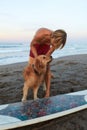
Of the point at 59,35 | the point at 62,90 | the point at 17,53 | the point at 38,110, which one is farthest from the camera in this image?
the point at 17,53

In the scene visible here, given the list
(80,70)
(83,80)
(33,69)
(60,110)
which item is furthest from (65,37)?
(80,70)

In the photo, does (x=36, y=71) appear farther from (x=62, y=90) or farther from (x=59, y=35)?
(x=62, y=90)

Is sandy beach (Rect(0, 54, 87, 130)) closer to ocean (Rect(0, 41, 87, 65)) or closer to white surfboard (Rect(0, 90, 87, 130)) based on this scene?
white surfboard (Rect(0, 90, 87, 130))

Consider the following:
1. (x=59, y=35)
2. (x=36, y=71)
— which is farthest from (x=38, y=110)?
(x=59, y=35)

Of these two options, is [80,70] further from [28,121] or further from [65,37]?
[28,121]

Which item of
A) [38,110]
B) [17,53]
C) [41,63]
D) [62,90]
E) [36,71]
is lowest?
[17,53]

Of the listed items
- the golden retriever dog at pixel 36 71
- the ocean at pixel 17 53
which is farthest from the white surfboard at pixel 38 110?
the ocean at pixel 17 53

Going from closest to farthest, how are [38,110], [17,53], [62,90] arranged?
[38,110], [62,90], [17,53]

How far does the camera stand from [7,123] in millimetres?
3561

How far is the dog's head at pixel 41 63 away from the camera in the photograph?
442cm

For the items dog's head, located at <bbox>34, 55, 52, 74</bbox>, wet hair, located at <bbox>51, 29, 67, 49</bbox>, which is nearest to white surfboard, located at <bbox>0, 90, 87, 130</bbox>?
dog's head, located at <bbox>34, 55, 52, 74</bbox>

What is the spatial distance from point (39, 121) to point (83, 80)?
10.7 feet

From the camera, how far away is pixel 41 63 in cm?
443

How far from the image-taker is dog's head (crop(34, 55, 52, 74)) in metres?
4.42
